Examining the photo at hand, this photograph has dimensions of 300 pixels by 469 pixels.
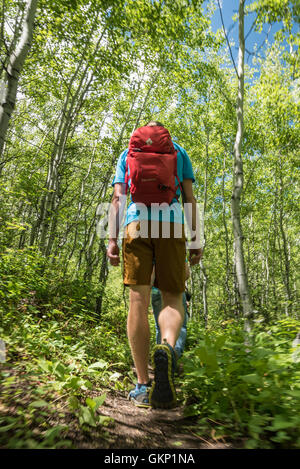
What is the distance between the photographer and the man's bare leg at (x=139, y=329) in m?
1.94

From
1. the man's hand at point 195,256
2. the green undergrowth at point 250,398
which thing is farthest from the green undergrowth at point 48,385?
the man's hand at point 195,256

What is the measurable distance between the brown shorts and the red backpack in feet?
0.73

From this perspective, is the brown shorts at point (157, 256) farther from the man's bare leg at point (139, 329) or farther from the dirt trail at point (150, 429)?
the dirt trail at point (150, 429)

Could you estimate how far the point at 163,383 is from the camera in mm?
1610

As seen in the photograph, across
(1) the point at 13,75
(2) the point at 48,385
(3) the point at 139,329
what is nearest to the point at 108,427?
(2) the point at 48,385

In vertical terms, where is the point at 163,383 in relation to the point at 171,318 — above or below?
below

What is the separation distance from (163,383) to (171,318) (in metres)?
0.45

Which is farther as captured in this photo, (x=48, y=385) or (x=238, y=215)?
(x=238, y=215)

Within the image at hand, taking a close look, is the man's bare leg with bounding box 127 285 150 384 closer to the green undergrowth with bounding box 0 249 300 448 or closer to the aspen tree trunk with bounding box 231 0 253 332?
the green undergrowth with bounding box 0 249 300 448

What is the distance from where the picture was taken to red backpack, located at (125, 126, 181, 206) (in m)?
2.03

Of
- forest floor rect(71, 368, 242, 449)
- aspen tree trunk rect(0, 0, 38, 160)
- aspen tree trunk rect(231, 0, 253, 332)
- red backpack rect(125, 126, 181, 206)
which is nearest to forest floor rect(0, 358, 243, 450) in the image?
forest floor rect(71, 368, 242, 449)

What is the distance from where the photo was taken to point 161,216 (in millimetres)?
2047

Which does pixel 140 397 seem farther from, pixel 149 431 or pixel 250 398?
pixel 250 398
